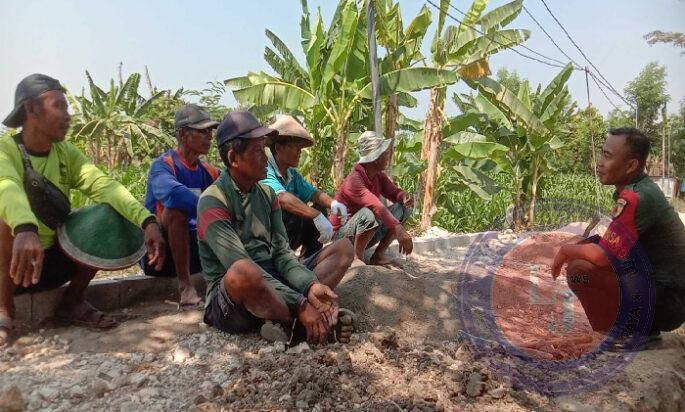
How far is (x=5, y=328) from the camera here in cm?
278

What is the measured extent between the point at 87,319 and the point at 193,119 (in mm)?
1418

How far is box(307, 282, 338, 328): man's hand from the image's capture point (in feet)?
8.93

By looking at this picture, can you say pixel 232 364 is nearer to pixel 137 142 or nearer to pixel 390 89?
pixel 390 89

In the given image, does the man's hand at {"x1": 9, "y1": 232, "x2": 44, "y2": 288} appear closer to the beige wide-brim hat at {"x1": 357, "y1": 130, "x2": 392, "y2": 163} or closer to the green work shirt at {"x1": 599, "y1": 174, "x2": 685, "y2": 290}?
the beige wide-brim hat at {"x1": 357, "y1": 130, "x2": 392, "y2": 163}

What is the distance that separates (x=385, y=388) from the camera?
2418 mm

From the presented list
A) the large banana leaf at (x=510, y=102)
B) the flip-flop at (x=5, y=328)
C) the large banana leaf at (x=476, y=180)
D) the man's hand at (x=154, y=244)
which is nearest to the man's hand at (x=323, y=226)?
the man's hand at (x=154, y=244)

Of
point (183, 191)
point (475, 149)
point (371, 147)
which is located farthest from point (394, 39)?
point (183, 191)

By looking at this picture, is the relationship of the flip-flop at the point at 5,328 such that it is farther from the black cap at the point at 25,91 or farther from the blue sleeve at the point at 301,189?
the blue sleeve at the point at 301,189

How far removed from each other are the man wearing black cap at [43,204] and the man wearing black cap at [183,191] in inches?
13.0

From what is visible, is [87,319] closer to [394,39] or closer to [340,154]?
[340,154]

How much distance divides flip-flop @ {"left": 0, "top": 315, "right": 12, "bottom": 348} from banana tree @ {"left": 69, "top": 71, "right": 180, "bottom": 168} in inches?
472

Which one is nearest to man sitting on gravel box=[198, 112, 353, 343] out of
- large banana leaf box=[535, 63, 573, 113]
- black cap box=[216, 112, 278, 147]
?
black cap box=[216, 112, 278, 147]

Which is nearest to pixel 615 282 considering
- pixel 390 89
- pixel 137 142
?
pixel 390 89

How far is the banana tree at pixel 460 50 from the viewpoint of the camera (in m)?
8.36
